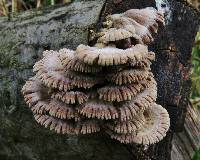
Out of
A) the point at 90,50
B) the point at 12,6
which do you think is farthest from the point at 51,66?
the point at 12,6

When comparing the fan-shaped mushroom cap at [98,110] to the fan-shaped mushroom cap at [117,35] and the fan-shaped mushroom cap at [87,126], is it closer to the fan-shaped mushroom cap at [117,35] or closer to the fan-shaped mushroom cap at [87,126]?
the fan-shaped mushroom cap at [87,126]

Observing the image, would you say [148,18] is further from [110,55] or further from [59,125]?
[59,125]

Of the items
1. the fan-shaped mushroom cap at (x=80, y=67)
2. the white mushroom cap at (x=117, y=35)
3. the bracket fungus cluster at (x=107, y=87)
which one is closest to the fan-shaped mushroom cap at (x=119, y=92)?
the bracket fungus cluster at (x=107, y=87)

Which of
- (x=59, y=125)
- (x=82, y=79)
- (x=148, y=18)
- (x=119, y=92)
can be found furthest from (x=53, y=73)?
(x=148, y=18)

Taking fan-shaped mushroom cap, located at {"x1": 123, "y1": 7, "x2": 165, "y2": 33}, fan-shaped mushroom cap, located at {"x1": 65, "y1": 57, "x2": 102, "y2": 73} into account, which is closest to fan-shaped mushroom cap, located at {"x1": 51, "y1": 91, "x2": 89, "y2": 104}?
fan-shaped mushroom cap, located at {"x1": 65, "y1": 57, "x2": 102, "y2": 73}

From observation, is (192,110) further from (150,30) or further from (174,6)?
(150,30)
